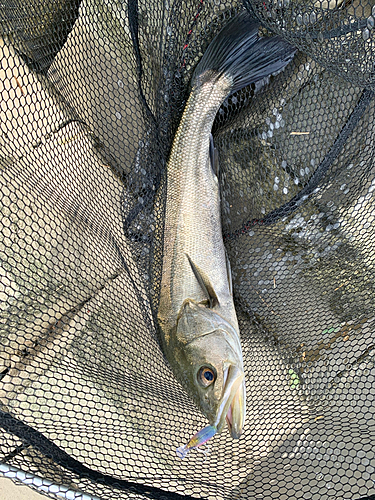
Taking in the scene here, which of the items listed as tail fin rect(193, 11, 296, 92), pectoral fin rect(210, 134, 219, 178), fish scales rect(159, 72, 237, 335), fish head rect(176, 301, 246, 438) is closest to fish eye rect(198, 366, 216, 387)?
fish head rect(176, 301, 246, 438)

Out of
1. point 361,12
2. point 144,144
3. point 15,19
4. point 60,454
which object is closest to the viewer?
point 60,454

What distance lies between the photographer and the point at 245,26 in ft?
8.05

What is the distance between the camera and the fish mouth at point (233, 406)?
5.67 feet

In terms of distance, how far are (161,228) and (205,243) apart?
34 centimetres

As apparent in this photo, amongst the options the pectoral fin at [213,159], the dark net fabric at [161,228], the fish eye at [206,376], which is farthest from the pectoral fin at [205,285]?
the pectoral fin at [213,159]

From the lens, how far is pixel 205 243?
2.34 metres

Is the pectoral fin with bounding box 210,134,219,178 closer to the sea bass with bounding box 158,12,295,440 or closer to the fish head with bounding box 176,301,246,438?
the sea bass with bounding box 158,12,295,440

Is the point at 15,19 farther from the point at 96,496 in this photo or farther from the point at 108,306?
the point at 96,496

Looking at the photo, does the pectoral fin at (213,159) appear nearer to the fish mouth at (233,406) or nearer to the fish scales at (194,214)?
the fish scales at (194,214)

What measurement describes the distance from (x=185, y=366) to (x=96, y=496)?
0.77 metres

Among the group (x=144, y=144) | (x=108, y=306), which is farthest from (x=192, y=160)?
(x=108, y=306)

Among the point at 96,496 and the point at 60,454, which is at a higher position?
the point at 60,454

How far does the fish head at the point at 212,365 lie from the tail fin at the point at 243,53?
171 cm

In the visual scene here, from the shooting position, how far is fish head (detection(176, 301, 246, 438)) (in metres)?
1.75
